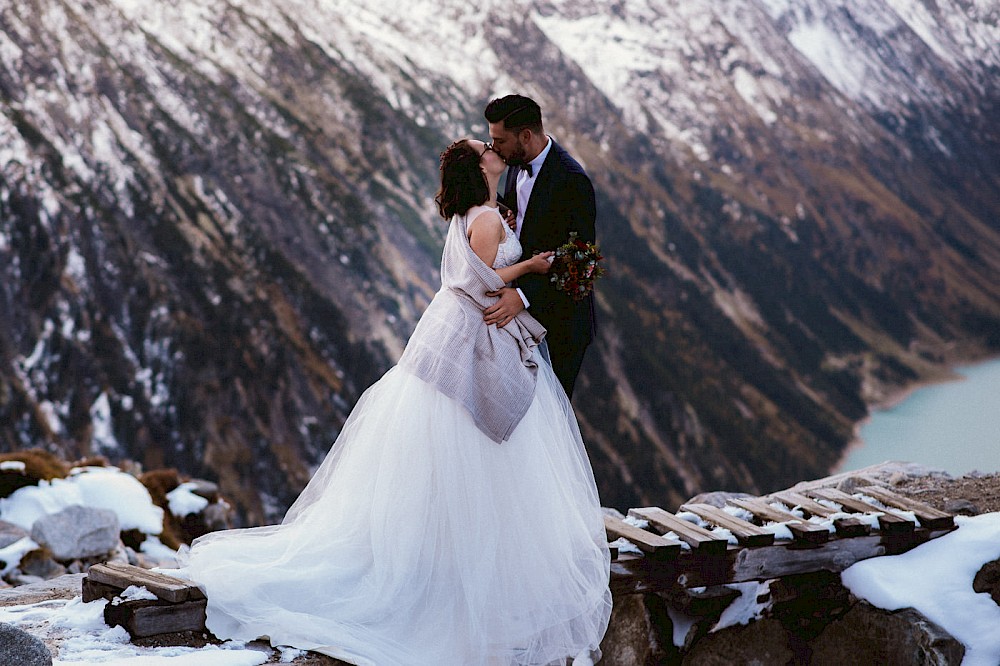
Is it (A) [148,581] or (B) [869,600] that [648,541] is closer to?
(B) [869,600]

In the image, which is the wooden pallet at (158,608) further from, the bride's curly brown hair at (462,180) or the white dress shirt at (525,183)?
the white dress shirt at (525,183)

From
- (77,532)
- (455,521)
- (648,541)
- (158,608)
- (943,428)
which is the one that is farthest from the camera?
(943,428)

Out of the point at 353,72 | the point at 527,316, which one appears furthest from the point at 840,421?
the point at 527,316

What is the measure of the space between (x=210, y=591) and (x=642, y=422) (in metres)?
68.7

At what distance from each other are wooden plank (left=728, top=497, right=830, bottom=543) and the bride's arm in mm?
2303

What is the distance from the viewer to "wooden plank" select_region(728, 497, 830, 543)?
529 cm

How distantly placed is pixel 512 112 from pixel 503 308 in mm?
903

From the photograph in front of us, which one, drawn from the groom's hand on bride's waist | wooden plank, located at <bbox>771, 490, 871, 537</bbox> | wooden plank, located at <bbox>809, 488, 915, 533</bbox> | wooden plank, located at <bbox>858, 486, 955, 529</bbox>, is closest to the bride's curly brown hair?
→ the groom's hand on bride's waist

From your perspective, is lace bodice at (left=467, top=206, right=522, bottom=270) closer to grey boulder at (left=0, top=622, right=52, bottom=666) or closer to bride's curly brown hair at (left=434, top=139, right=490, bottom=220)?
bride's curly brown hair at (left=434, top=139, right=490, bottom=220)

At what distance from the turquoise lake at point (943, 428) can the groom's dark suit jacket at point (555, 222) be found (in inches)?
2709

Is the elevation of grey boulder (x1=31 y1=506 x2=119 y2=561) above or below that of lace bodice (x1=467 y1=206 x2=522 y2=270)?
below

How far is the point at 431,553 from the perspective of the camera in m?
4.11

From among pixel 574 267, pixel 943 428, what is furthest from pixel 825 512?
pixel 943 428

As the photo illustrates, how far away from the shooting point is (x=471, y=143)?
4.16 metres
